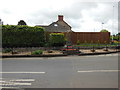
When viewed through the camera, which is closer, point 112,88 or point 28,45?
point 112,88

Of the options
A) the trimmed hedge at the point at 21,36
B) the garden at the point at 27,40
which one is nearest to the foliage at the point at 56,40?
the garden at the point at 27,40

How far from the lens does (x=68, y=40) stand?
22.9 metres

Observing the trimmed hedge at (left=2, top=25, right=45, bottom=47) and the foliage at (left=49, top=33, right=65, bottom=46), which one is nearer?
the trimmed hedge at (left=2, top=25, right=45, bottom=47)

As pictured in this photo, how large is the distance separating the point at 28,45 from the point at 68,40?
7737 millimetres

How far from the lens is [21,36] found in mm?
17562

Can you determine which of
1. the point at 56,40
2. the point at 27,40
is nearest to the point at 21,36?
the point at 27,40

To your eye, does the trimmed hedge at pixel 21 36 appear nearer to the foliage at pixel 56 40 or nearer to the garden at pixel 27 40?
the garden at pixel 27 40

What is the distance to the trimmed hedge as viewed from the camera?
56.4ft

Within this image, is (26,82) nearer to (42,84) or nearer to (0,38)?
(42,84)

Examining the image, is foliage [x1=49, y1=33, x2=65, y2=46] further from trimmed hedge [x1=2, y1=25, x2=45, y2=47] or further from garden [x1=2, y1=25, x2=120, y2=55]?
trimmed hedge [x1=2, y1=25, x2=45, y2=47]

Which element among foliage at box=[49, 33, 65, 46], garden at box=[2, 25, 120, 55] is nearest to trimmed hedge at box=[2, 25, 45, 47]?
garden at box=[2, 25, 120, 55]

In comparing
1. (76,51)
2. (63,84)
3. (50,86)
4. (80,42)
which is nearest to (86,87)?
(63,84)

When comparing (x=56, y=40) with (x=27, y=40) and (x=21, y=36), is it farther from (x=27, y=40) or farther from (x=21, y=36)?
(x=21, y=36)

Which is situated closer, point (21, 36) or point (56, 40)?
point (21, 36)
